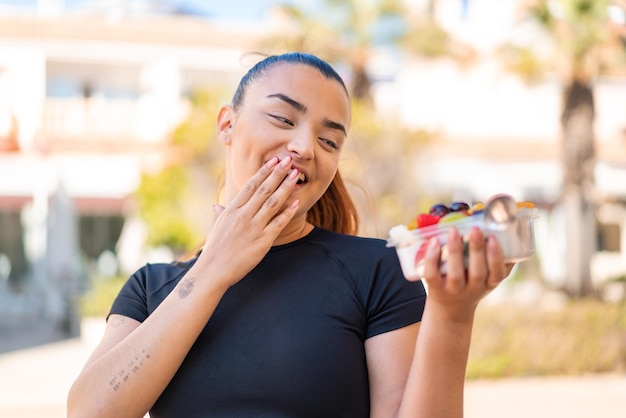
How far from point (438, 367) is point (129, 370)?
519 mm

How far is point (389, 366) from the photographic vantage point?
1563mm

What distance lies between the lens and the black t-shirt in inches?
61.3

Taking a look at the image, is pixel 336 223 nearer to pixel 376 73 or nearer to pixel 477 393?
pixel 477 393

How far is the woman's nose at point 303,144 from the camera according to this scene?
1.63 metres

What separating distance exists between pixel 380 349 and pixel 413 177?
12.4m

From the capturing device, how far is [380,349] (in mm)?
1583

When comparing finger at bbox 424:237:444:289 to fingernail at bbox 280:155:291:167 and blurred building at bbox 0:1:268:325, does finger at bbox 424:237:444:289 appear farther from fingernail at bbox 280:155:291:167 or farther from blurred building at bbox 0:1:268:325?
blurred building at bbox 0:1:268:325

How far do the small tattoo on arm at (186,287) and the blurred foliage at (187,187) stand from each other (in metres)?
11.2

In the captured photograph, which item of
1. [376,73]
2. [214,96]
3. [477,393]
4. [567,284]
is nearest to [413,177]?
[567,284]

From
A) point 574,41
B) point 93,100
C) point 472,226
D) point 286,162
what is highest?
point 93,100

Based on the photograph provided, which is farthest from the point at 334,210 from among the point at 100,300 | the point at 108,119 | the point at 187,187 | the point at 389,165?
the point at 108,119

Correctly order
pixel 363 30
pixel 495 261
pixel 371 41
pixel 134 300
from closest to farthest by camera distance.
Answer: pixel 495 261, pixel 134 300, pixel 363 30, pixel 371 41

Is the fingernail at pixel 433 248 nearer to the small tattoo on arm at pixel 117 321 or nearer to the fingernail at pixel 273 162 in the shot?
the fingernail at pixel 273 162

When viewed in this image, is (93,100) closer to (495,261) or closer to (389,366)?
(389,366)
